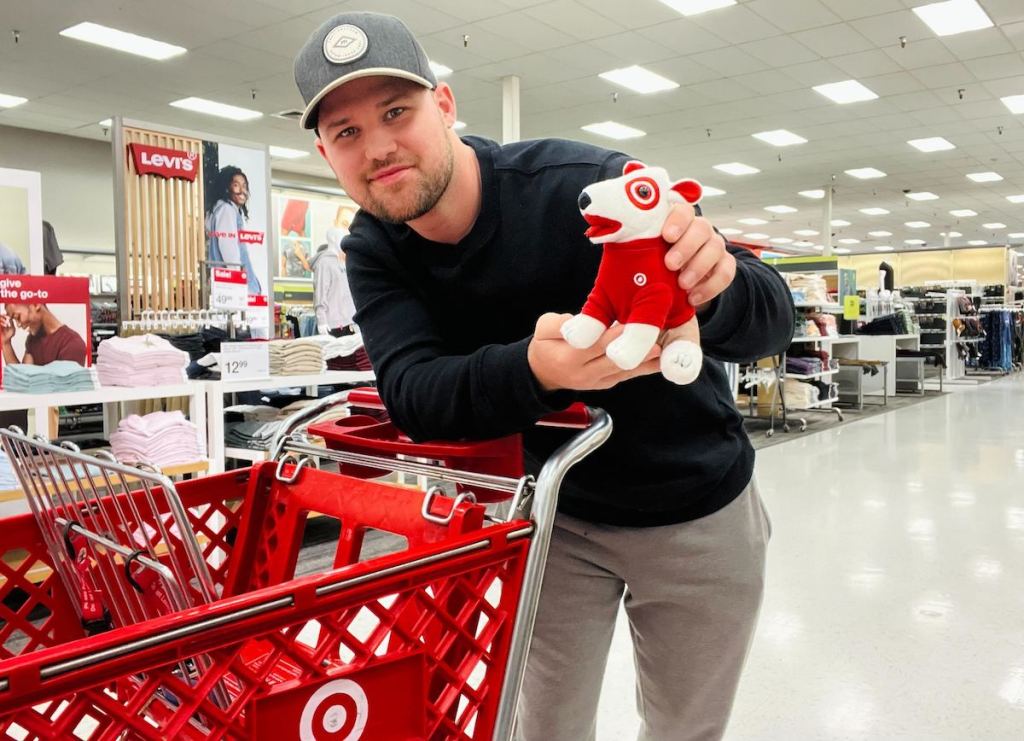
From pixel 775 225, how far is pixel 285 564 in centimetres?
2364

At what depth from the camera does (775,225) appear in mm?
23266

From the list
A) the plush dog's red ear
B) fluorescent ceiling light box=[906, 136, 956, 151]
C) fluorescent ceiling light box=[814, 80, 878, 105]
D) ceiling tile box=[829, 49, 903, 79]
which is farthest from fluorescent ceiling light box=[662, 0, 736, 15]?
the plush dog's red ear

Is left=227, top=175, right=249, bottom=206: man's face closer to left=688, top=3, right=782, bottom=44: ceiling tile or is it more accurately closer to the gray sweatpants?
the gray sweatpants

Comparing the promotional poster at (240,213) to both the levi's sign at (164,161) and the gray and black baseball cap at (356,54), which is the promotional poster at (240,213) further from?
the gray and black baseball cap at (356,54)

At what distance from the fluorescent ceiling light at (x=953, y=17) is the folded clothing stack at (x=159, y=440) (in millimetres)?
7511

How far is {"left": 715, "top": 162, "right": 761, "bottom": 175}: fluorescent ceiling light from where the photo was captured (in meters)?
15.0

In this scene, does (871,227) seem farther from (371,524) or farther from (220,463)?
(371,524)

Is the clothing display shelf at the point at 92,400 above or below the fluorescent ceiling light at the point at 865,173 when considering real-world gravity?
below

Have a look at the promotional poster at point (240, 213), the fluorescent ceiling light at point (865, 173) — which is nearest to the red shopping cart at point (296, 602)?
the promotional poster at point (240, 213)

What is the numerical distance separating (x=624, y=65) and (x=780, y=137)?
182 inches

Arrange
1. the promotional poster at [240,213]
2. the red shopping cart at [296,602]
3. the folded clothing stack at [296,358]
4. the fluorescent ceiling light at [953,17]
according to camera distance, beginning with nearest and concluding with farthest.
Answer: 1. the red shopping cart at [296,602]
2. the folded clothing stack at [296,358]
3. the promotional poster at [240,213]
4. the fluorescent ceiling light at [953,17]

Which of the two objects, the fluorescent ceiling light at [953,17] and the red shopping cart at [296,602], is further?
the fluorescent ceiling light at [953,17]

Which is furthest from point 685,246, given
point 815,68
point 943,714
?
point 815,68

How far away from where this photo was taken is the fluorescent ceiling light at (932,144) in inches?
518
